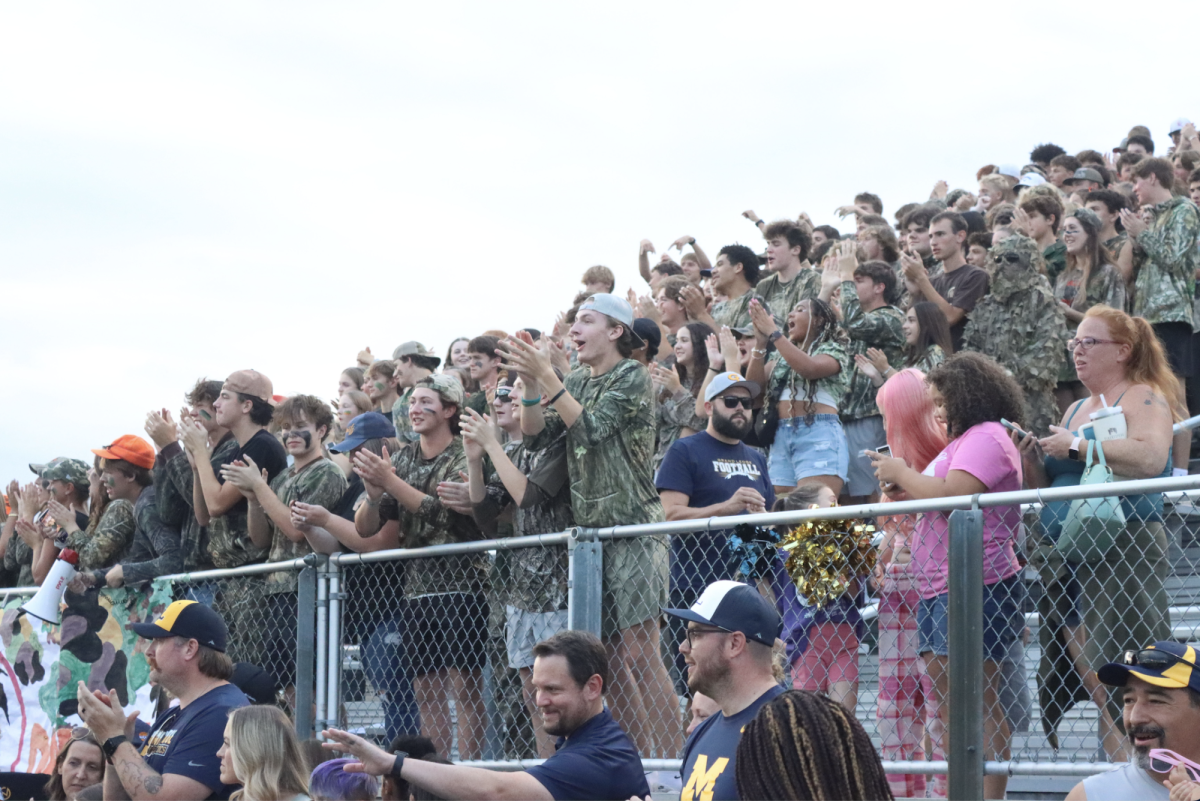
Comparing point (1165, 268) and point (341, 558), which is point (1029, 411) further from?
point (341, 558)

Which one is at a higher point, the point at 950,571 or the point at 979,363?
the point at 979,363

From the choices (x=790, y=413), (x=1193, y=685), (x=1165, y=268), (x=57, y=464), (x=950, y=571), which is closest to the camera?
(x=1193, y=685)

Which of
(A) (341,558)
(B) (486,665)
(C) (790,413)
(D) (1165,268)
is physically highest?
(D) (1165,268)

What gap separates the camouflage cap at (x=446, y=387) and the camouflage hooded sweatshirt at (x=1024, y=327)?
3.65 m

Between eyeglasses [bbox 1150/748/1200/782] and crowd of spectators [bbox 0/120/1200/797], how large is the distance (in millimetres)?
906

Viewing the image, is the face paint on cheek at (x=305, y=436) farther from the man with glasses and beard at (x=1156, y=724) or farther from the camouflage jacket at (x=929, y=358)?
the man with glasses and beard at (x=1156, y=724)

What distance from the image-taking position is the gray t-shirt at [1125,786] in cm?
396

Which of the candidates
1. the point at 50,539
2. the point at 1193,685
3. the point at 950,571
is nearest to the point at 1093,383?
the point at 950,571

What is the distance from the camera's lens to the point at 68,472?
34.6 feet

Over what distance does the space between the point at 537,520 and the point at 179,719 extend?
189 centimetres

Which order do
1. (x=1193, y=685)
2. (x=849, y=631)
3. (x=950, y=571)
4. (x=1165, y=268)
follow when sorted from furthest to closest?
(x=1165, y=268), (x=849, y=631), (x=950, y=571), (x=1193, y=685)

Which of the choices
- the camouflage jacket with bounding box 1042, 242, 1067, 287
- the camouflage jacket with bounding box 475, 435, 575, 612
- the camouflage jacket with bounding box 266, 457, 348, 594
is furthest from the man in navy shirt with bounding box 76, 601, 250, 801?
the camouflage jacket with bounding box 1042, 242, 1067, 287

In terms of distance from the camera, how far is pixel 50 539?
32.7 ft

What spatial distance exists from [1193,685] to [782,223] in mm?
6534
